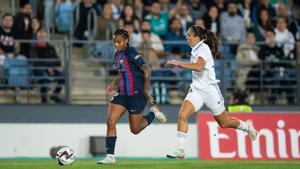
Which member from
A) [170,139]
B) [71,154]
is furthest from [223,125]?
[170,139]

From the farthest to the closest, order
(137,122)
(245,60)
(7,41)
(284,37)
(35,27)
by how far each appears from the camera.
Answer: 1. (284,37)
2. (245,60)
3. (35,27)
4. (7,41)
5. (137,122)

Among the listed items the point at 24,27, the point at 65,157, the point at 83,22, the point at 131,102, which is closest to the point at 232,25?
the point at 83,22

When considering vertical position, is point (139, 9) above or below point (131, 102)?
above

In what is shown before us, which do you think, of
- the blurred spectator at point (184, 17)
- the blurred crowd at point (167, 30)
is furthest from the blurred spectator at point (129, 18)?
the blurred spectator at point (184, 17)

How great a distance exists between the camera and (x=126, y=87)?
17.3m

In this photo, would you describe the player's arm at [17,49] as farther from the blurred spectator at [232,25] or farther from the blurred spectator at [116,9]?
the blurred spectator at [232,25]

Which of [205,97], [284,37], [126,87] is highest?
[284,37]

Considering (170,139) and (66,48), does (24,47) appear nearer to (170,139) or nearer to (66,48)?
(66,48)

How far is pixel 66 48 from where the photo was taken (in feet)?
78.4

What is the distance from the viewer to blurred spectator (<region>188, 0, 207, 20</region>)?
26.2m

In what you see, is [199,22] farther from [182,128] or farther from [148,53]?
[182,128]

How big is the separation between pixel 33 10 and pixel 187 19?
3.69 meters

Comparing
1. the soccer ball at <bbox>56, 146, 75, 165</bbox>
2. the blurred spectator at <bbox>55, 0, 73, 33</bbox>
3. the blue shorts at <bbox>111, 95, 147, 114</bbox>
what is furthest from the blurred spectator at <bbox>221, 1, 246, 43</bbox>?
the soccer ball at <bbox>56, 146, 75, 165</bbox>

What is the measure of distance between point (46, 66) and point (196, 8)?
462 centimetres
